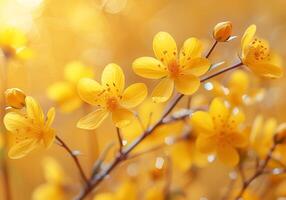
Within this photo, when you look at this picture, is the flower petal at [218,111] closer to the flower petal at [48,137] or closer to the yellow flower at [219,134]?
the yellow flower at [219,134]

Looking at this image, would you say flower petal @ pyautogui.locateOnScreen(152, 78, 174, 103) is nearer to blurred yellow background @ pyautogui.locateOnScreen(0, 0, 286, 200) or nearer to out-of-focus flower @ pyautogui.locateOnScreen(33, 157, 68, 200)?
out-of-focus flower @ pyautogui.locateOnScreen(33, 157, 68, 200)

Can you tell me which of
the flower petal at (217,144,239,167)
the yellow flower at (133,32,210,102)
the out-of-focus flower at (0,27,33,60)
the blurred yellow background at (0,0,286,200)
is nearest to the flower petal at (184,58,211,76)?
the yellow flower at (133,32,210,102)

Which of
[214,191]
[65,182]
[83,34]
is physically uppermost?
[83,34]

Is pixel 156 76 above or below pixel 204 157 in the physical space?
above

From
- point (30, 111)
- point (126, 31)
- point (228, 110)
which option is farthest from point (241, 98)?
point (126, 31)

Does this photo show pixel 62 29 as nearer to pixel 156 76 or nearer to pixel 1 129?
pixel 1 129

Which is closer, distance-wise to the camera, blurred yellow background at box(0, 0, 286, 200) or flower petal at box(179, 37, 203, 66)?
flower petal at box(179, 37, 203, 66)
